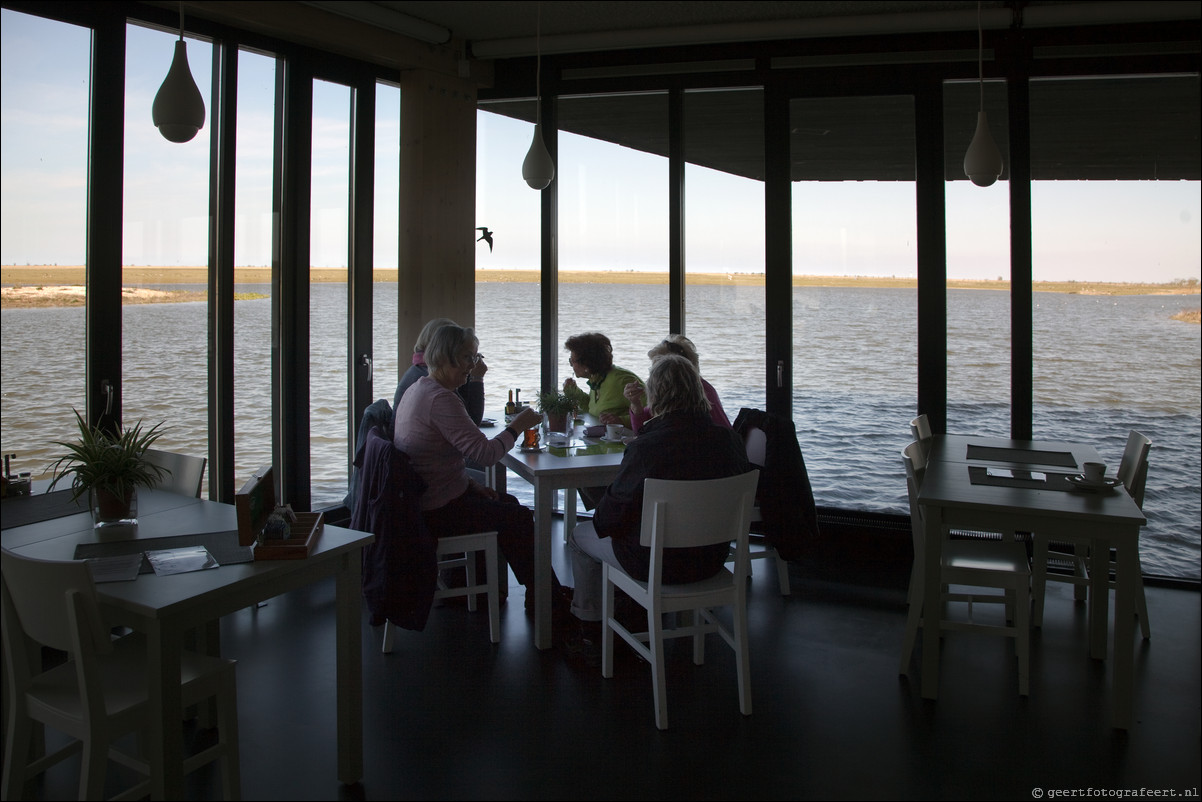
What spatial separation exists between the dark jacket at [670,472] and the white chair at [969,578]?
81cm

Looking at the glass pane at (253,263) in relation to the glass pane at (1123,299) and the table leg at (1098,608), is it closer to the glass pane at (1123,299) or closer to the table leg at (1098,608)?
the table leg at (1098,608)

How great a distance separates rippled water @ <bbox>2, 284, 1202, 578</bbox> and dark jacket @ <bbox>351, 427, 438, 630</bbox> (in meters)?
1.51

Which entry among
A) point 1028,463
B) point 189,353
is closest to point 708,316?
point 1028,463

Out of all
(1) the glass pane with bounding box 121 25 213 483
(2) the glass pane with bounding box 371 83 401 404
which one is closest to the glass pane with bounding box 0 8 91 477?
(1) the glass pane with bounding box 121 25 213 483

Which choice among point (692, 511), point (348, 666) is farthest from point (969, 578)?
point (348, 666)

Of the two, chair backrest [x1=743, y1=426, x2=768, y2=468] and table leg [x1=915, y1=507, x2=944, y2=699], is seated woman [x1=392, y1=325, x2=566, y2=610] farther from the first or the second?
table leg [x1=915, y1=507, x2=944, y2=699]

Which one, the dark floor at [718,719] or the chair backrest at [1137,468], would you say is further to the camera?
the chair backrest at [1137,468]

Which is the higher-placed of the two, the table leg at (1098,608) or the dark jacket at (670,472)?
the dark jacket at (670,472)

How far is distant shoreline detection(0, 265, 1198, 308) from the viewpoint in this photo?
3.64 meters

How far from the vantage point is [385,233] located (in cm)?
534

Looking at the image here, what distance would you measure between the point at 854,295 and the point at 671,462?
258 centimetres

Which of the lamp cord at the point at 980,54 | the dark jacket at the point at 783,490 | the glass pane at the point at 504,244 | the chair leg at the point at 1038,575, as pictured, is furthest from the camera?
the glass pane at the point at 504,244

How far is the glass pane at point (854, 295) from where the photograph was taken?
505 centimetres

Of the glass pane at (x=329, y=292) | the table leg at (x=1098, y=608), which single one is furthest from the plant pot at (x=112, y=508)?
the table leg at (x=1098, y=608)
